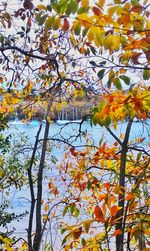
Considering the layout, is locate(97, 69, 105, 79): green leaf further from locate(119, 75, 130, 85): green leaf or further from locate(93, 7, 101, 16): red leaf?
locate(93, 7, 101, 16): red leaf

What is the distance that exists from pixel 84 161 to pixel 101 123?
62.9 inches

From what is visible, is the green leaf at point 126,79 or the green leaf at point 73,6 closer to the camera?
the green leaf at point 73,6

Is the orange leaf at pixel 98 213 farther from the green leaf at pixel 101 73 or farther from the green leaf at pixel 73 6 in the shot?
the green leaf at pixel 73 6

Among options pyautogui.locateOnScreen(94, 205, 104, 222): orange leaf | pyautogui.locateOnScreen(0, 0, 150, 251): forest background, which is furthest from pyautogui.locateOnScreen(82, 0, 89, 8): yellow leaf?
pyautogui.locateOnScreen(94, 205, 104, 222): orange leaf

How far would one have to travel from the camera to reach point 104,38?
114 cm

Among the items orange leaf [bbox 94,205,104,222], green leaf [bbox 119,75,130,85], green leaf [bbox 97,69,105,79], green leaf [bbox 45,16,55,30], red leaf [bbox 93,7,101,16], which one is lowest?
orange leaf [bbox 94,205,104,222]

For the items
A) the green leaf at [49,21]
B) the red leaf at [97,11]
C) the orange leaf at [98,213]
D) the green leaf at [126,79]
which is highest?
the red leaf at [97,11]

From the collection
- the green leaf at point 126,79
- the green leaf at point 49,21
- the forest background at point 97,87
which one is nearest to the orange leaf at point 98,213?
the forest background at point 97,87

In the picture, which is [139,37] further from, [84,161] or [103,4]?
[84,161]

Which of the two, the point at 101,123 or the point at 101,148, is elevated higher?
the point at 101,123

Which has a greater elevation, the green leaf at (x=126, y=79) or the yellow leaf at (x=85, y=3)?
the yellow leaf at (x=85, y=3)

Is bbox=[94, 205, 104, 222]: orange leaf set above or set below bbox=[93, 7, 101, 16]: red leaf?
below

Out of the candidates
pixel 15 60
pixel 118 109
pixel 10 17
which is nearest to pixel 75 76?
pixel 15 60

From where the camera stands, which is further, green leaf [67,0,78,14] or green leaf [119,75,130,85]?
green leaf [119,75,130,85]
